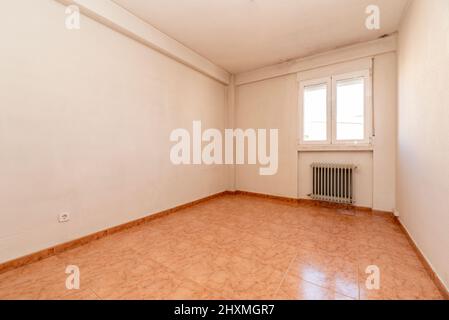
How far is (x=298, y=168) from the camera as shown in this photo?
4.04 metres

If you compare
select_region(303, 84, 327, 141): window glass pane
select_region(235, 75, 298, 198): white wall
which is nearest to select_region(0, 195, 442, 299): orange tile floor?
select_region(235, 75, 298, 198): white wall

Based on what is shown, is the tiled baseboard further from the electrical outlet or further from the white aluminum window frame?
the electrical outlet

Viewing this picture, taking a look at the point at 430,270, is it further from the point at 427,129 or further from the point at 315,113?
the point at 315,113

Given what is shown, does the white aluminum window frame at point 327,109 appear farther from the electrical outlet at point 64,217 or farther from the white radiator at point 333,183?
the electrical outlet at point 64,217

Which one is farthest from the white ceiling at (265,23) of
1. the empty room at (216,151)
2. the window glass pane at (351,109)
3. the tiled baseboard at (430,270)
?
the tiled baseboard at (430,270)

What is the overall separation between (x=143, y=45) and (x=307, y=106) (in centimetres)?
307

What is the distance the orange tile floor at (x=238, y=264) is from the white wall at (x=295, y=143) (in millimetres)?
669

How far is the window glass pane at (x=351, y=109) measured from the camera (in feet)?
11.1

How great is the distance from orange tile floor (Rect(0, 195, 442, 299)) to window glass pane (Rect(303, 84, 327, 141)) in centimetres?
165

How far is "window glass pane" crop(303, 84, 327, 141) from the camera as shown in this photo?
3709 mm

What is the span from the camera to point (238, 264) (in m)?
1.83

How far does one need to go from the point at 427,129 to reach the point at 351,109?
1.85 metres
